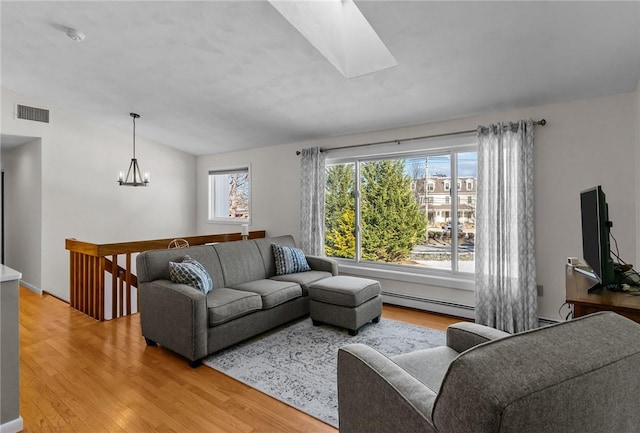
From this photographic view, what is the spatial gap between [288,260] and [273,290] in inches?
31.0

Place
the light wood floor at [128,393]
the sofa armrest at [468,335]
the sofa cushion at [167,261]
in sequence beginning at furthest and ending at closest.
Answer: the sofa cushion at [167,261]
the light wood floor at [128,393]
the sofa armrest at [468,335]

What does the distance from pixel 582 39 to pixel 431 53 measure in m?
0.97

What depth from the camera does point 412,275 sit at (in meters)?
4.09

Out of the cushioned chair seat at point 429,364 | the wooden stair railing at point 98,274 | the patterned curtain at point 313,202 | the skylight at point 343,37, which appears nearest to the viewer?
the cushioned chair seat at point 429,364

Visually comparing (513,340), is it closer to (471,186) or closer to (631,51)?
(631,51)

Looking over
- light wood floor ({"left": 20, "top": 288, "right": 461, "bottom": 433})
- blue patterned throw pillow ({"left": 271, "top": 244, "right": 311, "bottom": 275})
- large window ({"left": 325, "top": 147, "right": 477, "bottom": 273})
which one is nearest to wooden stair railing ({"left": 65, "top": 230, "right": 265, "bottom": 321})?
light wood floor ({"left": 20, "top": 288, "right": 461, "bottom": 433})

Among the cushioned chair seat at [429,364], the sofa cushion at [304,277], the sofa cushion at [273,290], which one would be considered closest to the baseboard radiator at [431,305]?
the sofa cushion at [304,277]

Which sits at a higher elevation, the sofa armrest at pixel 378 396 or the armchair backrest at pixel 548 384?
the armchair backrest at pixel 548 384

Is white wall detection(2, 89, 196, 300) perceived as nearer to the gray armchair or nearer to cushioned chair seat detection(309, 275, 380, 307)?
cushioned chair seat detection(309, 275, 380, 307)

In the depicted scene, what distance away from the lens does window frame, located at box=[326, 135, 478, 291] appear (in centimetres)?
376

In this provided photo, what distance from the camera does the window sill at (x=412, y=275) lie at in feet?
12.3

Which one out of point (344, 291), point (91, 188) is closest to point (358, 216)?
point (344, 291)

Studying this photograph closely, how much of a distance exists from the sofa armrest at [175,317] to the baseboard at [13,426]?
978 mm

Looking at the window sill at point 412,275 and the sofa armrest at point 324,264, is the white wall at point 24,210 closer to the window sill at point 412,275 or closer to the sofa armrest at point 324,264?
the sofa armrest at point 324,264
